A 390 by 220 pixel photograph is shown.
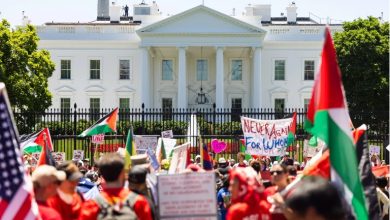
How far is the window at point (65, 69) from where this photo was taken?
5619 centimetres

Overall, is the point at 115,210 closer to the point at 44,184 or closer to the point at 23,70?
the point at 44,184

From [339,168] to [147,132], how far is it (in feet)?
79.1

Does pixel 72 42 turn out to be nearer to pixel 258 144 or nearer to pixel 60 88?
pixel 60 88

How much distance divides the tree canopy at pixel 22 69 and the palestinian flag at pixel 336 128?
2965cm

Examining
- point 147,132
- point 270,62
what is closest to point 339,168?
point 147,132

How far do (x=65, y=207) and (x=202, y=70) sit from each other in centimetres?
5114

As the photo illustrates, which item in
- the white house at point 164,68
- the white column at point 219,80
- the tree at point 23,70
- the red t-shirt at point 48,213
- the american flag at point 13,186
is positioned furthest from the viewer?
the white house at point 164,68

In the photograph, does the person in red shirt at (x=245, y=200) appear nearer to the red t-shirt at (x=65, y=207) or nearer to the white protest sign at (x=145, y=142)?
the red t-shirt at (x=65, y=207)

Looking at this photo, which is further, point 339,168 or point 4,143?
point 339,168

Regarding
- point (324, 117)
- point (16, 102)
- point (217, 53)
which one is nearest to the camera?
point (324, 117)

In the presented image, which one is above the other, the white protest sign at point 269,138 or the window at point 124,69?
the window at point 124,69

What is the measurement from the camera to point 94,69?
56750mm

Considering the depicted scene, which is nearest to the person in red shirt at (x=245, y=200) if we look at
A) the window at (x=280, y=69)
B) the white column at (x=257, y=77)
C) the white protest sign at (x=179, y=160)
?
the white protest sign at (x=179, y=160)

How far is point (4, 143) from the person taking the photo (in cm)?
475
